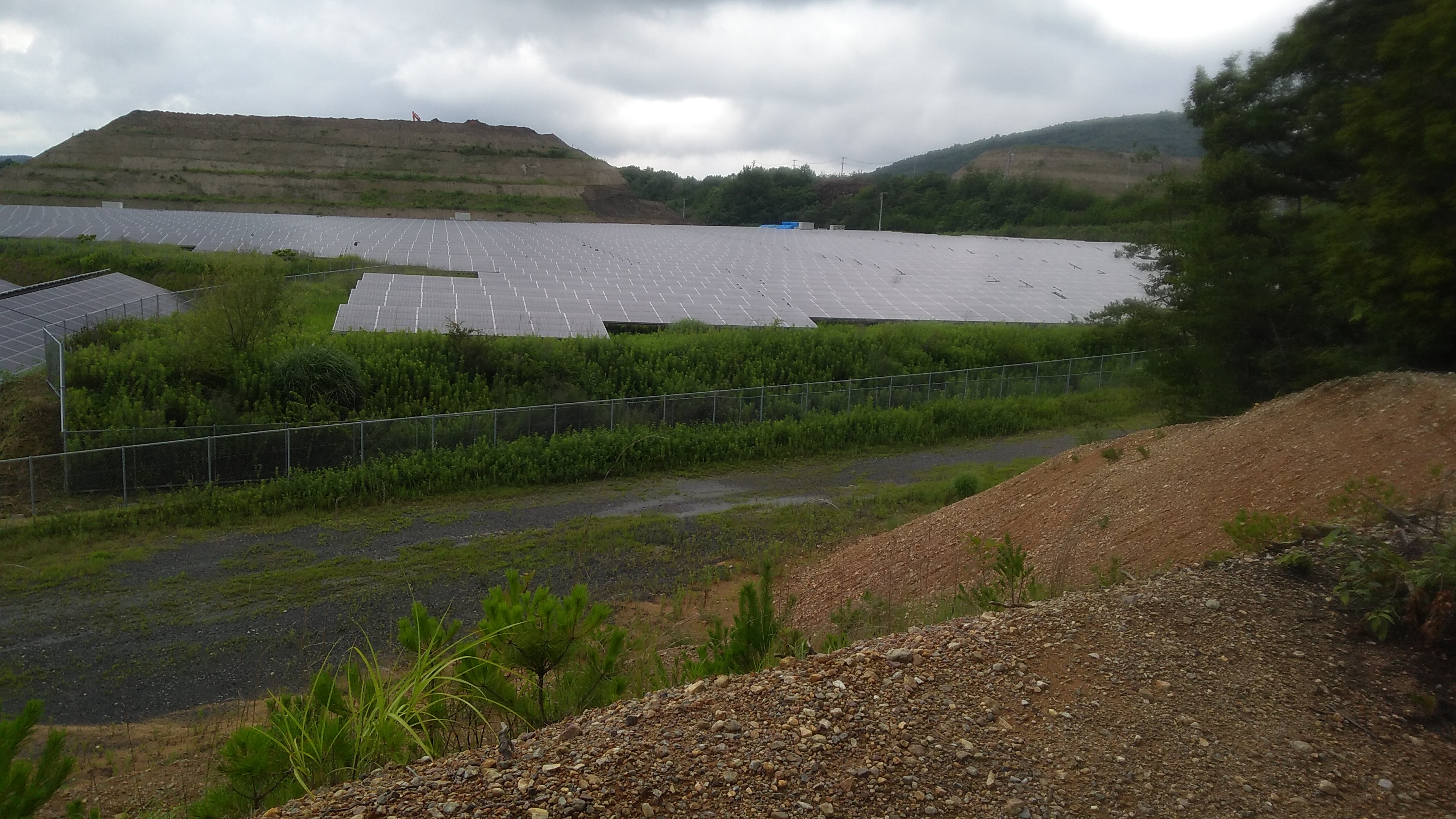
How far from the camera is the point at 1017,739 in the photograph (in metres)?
4.30

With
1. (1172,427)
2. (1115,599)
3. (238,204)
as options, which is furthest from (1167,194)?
(238,204)

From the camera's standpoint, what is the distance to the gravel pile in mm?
3814

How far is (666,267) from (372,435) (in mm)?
20891

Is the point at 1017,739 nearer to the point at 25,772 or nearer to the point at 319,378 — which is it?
the point at 25,772

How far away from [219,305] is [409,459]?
283 inches

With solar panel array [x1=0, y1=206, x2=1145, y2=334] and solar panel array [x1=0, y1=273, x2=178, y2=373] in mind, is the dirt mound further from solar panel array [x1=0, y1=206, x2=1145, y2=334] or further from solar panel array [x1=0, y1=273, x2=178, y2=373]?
solar panel array [x1=0, y1=273, x2=178, y2=373]

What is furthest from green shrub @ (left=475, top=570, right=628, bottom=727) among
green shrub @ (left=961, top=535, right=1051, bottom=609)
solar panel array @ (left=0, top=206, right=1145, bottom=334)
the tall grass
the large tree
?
solar panel array @ (left=0, top=206, right=1145, bottom=334)

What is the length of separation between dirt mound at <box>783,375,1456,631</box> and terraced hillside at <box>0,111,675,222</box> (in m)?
65.1

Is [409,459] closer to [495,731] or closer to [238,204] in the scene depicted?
[495,731]

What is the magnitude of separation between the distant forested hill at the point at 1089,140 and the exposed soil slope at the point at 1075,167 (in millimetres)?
6141

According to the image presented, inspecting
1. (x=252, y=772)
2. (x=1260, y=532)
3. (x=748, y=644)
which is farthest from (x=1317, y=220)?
(x=252, y=772)

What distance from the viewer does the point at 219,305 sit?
2070 cm

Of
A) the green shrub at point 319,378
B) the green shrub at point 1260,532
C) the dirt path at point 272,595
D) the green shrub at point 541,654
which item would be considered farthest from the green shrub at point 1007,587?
the green shrub at point 319,378

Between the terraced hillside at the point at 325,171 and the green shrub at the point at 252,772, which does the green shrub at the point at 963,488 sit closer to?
the green shrub at the point at 252,772
